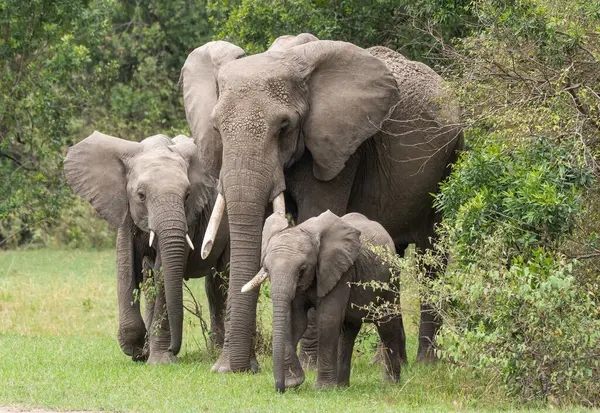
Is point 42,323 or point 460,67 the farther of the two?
point 42,323

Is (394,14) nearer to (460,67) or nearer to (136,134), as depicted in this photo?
(460,67)

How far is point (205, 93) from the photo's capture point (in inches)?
505

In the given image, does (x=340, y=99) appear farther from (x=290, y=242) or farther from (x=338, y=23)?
(x=338, y=23)

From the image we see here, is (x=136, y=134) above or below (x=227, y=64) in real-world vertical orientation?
below

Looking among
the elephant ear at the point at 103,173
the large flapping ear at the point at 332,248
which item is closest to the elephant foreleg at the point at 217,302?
the elephant ear at the point at 103,173

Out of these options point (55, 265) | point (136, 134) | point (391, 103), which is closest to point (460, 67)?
point (391, 103)

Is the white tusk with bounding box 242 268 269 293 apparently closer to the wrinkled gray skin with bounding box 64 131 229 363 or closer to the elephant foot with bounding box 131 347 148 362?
the wrinkled gray skin with bounding box 64 131 229 363

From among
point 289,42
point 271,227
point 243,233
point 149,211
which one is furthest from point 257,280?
point 289,42

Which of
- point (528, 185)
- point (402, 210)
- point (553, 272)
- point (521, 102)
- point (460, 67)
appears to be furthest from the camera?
point (402, 210)

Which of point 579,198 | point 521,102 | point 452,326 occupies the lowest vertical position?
point 452,326

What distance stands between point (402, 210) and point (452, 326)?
343 centimetres

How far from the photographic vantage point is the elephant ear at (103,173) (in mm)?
13102

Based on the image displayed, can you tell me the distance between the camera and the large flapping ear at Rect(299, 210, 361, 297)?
35.2ft

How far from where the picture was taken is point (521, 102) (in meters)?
11.6
